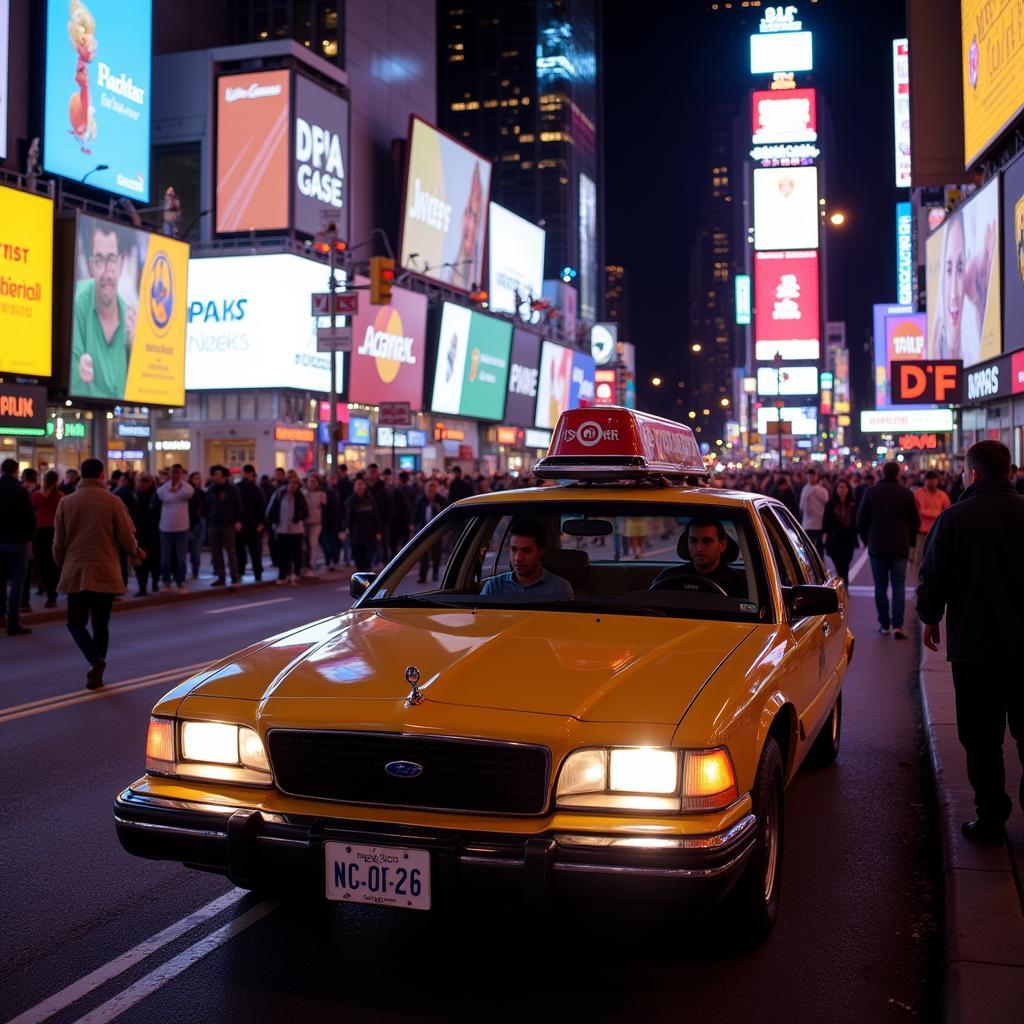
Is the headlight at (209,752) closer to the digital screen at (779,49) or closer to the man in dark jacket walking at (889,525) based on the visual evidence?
the man in dark jacket walking at (889,525)

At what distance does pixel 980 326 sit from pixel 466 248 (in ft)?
92.9

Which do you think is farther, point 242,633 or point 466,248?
point 466,248

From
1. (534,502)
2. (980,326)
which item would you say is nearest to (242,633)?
(534,502)

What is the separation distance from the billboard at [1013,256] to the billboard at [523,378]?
32280 millimetres

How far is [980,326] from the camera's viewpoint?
39.4 m

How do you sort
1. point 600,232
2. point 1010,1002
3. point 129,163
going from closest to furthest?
point 1010,1002 < point 129,163 < point 600,232

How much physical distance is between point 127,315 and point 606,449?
2939 cm

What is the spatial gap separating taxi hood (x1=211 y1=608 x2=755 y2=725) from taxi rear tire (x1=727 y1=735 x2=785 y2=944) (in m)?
0.43

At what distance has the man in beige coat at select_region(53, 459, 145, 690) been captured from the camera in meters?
9.89

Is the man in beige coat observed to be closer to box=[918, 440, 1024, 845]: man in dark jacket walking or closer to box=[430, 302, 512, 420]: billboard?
box=[918, 440, 1024, 845]: man in dark jacket walking

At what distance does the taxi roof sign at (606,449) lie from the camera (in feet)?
19.7

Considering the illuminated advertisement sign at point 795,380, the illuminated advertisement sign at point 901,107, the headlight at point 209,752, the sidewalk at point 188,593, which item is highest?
the illuminated advertisement sign at point 901,107

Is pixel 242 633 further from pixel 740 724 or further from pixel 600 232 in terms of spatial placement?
pixel 600 232

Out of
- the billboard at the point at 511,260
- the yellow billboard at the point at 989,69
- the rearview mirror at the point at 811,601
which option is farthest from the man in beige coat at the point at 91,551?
the billboard at the point at 511,260
